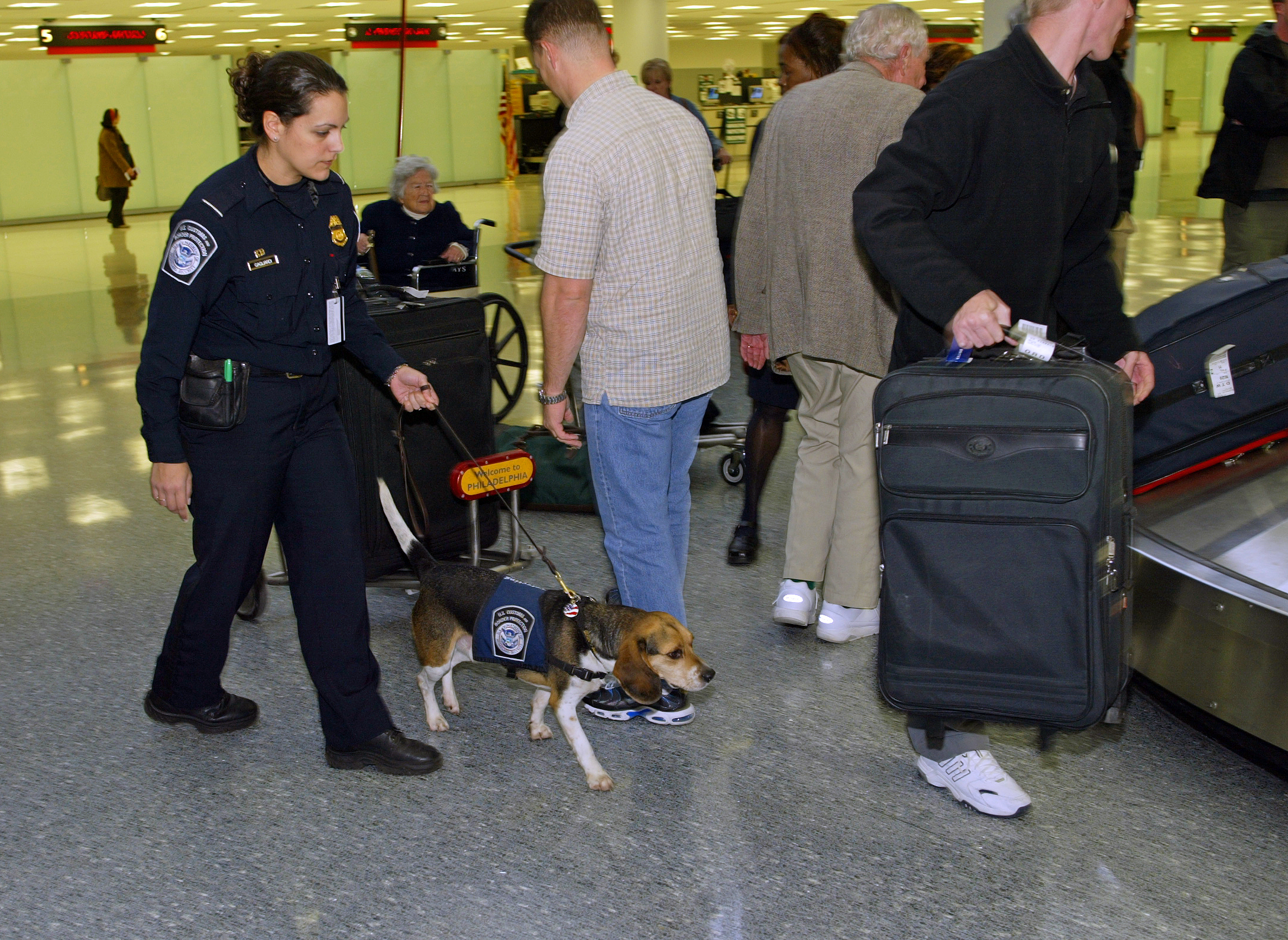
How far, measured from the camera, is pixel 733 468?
505cm

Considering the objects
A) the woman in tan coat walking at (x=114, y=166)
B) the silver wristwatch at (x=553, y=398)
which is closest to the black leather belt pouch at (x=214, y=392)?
the silver wristwatch at (x=553, y=398)

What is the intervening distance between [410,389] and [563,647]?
0.73 meters

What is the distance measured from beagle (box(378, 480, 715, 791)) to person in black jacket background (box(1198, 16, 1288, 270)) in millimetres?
3721

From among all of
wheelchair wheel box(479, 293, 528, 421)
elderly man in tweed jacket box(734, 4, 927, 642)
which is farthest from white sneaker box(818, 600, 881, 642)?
wheelchair wheel box(479, 293, 528, 421)

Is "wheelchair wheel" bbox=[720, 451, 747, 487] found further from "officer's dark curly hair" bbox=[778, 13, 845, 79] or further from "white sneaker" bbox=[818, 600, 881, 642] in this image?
"officer's dark curly hair" bbox=[778, 13, 845, 79]

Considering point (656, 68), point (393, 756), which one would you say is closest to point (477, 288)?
point (656, 68)

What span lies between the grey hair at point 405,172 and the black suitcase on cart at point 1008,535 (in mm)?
4927

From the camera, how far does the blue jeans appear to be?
9.07 ft

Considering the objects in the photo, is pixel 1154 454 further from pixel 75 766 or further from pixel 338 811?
pixel 75 766

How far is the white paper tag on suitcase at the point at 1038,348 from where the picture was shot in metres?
1.98

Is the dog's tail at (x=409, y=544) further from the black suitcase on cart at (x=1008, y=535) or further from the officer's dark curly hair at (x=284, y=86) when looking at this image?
the black suitcase on cart at (x=1008, y=535)

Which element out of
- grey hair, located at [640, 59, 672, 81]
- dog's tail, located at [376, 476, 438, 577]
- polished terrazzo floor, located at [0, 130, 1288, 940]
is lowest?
polished terrazzo floor, located at [0, 130, 1288, 940]

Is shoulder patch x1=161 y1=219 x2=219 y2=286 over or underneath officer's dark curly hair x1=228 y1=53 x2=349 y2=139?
underneath

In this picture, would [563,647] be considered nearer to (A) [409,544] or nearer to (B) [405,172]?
(A) [409,544]
